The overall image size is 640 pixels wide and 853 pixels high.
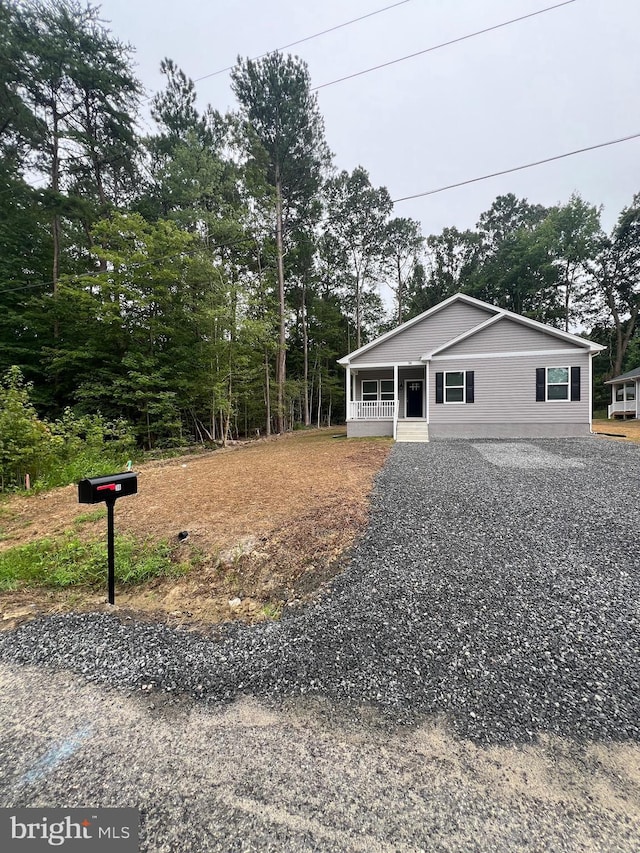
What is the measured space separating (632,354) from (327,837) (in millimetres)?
37049

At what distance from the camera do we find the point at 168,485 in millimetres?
6418

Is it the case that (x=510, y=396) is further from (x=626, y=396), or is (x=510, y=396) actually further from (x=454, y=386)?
(x=626, y=396)

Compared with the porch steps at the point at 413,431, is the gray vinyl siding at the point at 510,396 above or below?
above

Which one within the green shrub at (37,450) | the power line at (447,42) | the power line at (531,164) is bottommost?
the green shrub at (37,450)

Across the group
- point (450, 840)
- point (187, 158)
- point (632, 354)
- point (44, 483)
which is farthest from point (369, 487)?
point (632, 354)

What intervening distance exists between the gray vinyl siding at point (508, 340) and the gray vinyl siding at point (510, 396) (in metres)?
0.32

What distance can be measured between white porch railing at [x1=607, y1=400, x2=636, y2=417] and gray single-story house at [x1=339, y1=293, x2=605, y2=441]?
14984 mm

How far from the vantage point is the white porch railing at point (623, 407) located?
21.8m

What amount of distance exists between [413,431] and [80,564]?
10.9 meters

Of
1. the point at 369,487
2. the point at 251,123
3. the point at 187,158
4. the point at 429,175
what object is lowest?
the point at 369,487

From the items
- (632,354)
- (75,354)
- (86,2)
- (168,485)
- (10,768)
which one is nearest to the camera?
(10,768)

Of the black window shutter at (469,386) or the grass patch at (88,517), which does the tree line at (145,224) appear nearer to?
the grass patch at (88,517)

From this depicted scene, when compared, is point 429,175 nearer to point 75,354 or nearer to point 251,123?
point 251,123

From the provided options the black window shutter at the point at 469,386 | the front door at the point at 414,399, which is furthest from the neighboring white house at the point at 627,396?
the black window shutter at the point at 469,386
